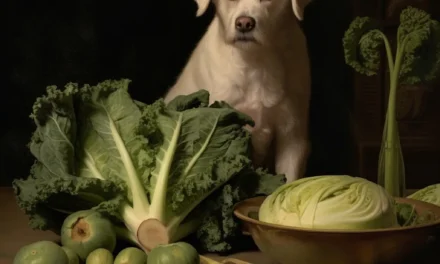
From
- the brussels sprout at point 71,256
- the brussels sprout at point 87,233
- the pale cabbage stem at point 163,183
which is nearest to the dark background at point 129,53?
the pale cabbage stem at point 163,183

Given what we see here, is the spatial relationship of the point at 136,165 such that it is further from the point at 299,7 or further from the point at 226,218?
the point at 299,7

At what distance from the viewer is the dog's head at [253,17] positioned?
5.58 feet

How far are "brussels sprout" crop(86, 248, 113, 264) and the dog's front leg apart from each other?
775mm

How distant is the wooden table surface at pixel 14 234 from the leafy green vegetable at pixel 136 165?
0.08 m

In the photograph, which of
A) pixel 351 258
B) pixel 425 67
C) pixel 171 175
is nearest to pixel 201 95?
pixel 171 175

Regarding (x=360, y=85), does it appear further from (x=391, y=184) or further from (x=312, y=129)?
(x=391, y=184)

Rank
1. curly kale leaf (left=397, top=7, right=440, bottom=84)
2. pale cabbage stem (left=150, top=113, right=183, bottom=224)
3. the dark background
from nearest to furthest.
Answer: pale cabbage stem (left=150, top=113, right=183, bottom=224) → curly kale leaf (left=397, top=7, right=440, bottom=84) → the dark background

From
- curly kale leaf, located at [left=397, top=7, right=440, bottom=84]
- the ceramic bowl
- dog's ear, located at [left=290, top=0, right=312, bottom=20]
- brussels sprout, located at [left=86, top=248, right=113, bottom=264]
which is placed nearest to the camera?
the ceramic bowl

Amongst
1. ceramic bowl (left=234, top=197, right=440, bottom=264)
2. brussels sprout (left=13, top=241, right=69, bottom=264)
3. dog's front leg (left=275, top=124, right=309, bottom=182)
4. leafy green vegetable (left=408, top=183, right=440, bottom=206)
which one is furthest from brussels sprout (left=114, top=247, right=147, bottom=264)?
dog's front leg (left=275, top=124, right=309, bottom=182)

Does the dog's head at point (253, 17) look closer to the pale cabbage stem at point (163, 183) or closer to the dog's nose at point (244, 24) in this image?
the dog's nose at point (244, 24)

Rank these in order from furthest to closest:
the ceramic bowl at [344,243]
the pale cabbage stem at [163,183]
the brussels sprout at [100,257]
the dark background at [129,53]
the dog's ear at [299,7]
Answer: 1. the dark background at [129,53]
2. the dog's ear at [299,7]
3. the pale cabbage stem at [163,183]
4. the brussels sprout at [100,257]
5. the ceramic bowl at [344,243]

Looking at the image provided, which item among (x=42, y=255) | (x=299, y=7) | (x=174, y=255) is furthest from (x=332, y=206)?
(x=299, y=7)

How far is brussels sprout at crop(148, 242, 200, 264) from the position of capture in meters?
1.18

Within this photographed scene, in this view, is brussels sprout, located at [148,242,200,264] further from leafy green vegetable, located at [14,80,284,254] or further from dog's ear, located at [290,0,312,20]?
dog's ear, located at [290,0,312,20]
